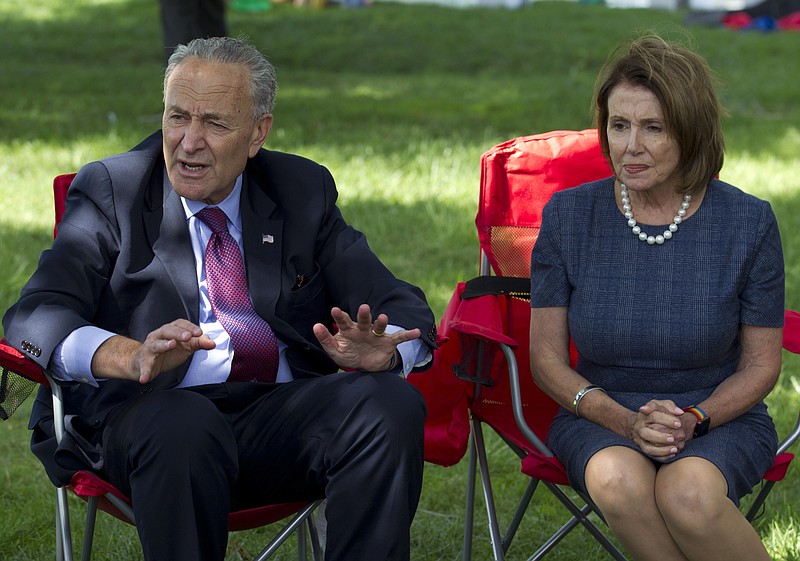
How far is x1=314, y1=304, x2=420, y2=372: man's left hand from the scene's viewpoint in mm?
2803

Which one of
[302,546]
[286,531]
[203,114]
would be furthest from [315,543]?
[203,114]

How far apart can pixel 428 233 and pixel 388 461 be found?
171 inches

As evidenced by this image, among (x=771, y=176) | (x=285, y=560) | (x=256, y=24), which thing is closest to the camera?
(x=285, y=560)

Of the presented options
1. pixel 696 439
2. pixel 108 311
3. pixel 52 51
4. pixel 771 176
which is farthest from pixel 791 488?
pixel 52 51

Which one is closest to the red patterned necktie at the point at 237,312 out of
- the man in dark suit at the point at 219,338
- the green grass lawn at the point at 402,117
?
the man in dark suit at the point at 219,338

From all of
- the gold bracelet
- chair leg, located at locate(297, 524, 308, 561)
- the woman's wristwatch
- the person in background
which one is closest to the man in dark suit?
the gold bracelet

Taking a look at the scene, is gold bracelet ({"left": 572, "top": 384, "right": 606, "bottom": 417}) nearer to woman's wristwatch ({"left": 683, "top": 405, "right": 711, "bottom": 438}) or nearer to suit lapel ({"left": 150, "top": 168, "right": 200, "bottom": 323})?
woman's wristwatch ({"left": 683, "top": 405, "right": 711, "bottom": 438})

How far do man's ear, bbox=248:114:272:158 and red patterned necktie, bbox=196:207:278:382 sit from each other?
200 millimetres

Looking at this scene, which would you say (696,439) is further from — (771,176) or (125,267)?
(771,176)

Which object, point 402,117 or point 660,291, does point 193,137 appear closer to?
point 660,291

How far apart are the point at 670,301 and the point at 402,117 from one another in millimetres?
8182

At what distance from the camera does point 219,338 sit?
3051mm

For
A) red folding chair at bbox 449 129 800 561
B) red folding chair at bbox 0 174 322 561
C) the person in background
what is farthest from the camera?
the person in background

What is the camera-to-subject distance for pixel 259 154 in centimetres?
330
